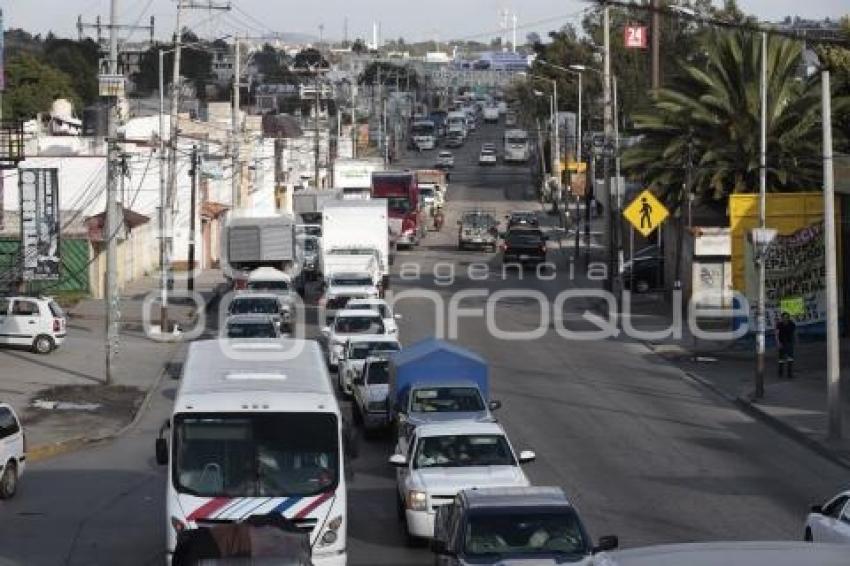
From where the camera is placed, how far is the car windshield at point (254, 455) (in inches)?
680

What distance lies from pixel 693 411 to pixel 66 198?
40742 mm

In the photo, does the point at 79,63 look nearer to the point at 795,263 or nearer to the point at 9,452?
the point at 795,263

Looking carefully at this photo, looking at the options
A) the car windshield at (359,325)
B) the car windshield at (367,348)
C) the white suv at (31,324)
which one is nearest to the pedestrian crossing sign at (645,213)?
the car windshield at (359,325)

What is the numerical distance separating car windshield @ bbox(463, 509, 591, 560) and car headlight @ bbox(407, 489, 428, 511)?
13.1ft

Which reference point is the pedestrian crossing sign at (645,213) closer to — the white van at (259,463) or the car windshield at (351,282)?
the car windshield at (351,282)

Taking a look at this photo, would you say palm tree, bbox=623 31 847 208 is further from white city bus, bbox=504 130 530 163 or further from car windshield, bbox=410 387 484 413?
white city bus, bbox=504 130 530 163

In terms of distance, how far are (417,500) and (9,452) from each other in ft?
24.5

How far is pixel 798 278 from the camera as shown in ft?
152

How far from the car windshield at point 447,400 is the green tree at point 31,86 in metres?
92.6

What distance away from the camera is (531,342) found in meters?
48.7

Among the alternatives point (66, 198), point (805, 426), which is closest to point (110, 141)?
point (805, 426)

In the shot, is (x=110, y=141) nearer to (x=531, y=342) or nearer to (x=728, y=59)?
(x=531, y=342)

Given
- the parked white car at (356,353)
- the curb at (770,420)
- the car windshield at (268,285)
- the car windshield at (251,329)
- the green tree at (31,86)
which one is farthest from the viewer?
the green tree at (31,86)

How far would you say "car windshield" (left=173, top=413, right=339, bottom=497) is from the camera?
17266 mm
